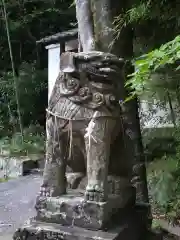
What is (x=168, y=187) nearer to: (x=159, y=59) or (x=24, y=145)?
(x=159, y=59)

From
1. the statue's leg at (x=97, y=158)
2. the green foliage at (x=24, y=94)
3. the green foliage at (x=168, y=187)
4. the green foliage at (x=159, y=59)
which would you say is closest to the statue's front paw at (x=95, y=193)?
the statue's leg at (x=97, y=158)

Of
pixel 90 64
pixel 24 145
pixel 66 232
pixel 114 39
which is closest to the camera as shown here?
pixel 66 232

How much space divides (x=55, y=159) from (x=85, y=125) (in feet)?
1.07

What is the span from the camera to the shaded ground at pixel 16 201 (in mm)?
3305

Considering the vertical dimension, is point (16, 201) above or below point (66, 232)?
below

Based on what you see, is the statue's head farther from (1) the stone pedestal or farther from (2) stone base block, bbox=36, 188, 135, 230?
(1) the stone pedestal

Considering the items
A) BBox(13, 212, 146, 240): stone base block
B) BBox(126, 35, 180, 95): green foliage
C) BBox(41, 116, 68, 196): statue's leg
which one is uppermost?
BBox(126, 35, 180, 95): green foliage

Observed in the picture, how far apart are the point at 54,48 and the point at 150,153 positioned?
5093 mm

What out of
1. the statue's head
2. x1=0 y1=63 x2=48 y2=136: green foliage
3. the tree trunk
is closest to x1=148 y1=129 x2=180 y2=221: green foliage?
the tree trunk

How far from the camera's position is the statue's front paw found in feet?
7.00

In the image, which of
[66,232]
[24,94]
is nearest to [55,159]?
[66,232]

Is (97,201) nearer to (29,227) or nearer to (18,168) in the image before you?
(29,227)

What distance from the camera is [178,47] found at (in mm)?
1756

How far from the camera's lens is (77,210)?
7.05 feet
